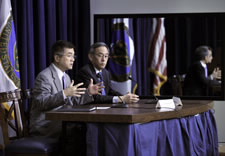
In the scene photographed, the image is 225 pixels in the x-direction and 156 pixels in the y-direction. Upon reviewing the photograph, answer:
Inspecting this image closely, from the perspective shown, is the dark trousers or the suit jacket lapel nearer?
the dark trousers

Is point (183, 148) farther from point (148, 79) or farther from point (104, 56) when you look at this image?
point (148, 79)

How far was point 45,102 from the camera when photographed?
3201 mm

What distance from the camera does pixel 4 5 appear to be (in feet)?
12.4

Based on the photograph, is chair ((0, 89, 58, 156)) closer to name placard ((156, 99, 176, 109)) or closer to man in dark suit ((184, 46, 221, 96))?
name placard ((156, 99, 176, 109))

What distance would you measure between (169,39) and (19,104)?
9.14 ft

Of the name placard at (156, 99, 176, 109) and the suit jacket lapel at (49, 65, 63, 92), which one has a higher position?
the suit jacket lapel at (49, 65, 63, 92)

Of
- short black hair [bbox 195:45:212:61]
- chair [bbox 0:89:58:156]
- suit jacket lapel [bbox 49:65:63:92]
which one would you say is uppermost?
short black hair [bbox 195:45:212:61]

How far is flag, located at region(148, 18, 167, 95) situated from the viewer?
5.48 metres

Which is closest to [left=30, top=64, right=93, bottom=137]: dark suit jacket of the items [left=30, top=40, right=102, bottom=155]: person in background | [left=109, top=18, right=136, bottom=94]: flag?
[left=30, top=40, right=102, bottom=155]: person in background

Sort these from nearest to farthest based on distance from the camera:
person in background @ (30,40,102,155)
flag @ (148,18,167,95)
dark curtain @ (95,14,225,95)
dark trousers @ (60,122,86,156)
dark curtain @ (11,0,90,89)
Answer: dark trousers @ (60,122,86,156) → person in background @ (30,40,102,155) → dark curtain @ (11,0,90,89) → dark curtain @ (95,14,225,95) → flag @ (148,18,167,95)

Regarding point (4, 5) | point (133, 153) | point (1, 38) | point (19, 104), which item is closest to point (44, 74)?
point (19, 104)

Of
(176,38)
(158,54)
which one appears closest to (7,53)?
(158,54)

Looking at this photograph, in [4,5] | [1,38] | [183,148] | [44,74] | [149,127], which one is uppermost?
[4,5]

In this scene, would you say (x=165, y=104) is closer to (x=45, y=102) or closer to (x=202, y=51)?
(x=45, y=102)
